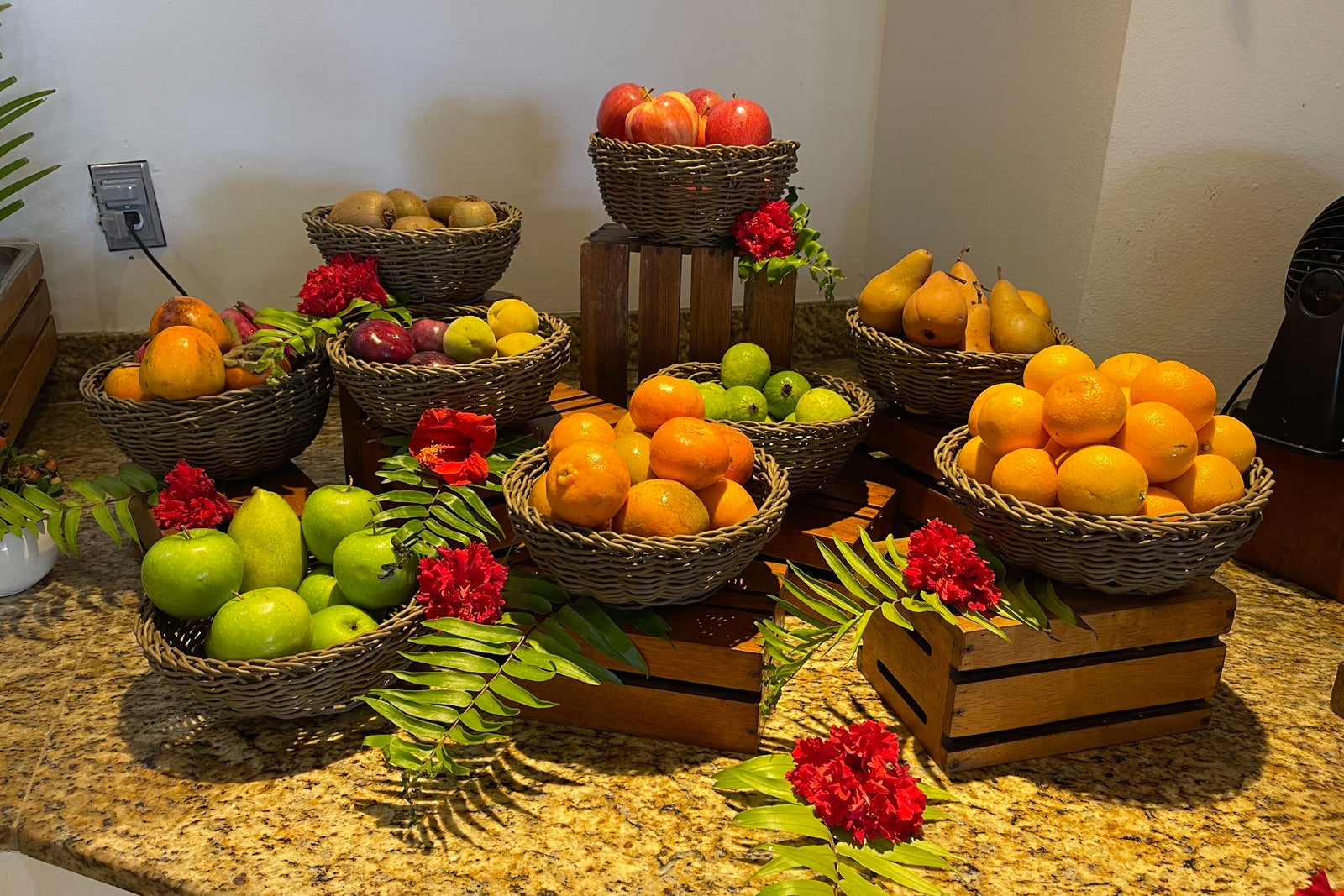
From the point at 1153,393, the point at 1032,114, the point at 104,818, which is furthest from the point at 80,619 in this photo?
the point at 1032,114

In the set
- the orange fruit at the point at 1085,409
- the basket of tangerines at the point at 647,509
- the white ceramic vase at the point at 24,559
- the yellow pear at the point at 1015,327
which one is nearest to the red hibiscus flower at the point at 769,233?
the yellow pear at the point at 1015,327

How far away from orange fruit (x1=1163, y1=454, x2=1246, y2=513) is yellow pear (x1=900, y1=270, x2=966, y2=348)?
0.33 meters

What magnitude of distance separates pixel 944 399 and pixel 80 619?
105 cm

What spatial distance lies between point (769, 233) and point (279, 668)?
0.78 meters

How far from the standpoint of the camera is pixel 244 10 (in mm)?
1607

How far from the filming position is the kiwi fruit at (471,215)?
4.62 ft

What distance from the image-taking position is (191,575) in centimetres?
99

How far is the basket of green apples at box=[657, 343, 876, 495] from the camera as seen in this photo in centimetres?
119

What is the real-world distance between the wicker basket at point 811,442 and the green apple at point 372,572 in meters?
0.37

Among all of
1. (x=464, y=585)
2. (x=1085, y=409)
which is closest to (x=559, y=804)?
(x=464, y=585)

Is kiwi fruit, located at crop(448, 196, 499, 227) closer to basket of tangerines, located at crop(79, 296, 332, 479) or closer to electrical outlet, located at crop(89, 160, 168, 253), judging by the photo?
basket of tangerines, located at crop(79, 296, 332, 479)

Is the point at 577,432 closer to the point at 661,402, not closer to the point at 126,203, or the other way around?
the point at 661,402

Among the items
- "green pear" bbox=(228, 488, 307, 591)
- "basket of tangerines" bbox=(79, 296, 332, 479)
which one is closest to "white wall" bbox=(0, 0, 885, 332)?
"basket of tangerines" bbox=(79, 296, 332, 479)

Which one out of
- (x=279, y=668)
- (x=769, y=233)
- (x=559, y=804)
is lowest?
(x=559, y=804)
